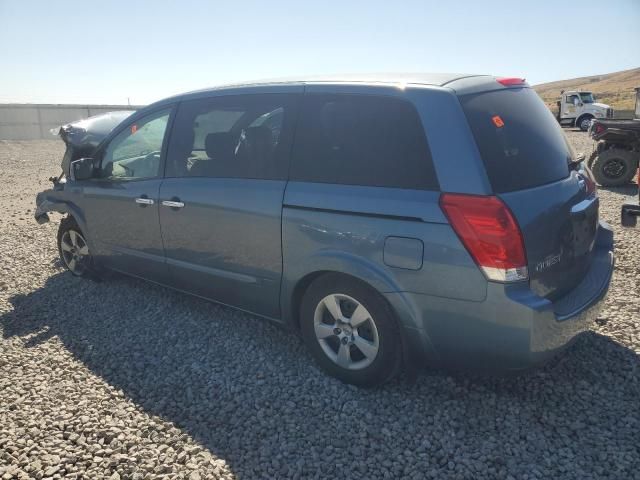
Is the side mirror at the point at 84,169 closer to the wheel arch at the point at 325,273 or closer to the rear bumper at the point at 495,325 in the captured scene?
the wheel arch at the point at 325,273

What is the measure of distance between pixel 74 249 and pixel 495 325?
4.40 metres

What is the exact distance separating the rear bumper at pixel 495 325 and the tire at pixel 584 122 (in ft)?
86.8

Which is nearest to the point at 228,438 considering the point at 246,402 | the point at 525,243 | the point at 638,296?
the point at 246,402

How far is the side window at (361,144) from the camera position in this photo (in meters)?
2.70

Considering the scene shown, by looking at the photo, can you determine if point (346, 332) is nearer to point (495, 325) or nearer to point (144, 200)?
point (495, 325)

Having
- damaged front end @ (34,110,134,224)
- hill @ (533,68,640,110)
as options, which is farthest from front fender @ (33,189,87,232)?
hill @ (533,68,640,110)

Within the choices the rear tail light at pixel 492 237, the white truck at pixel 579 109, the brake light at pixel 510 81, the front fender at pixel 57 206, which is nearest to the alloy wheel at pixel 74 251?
the front fender at pixel 57 206

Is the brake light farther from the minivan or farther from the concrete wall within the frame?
the concrete wall

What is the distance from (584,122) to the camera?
25.9 meters

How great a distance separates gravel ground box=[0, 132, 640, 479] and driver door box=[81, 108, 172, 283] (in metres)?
0.54

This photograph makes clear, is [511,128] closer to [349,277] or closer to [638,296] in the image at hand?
[349,277]

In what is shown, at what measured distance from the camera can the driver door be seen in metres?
4.07

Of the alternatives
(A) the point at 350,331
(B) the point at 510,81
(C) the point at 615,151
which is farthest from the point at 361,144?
(C) the point at 615,151

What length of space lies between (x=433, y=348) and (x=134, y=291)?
3.21 m
